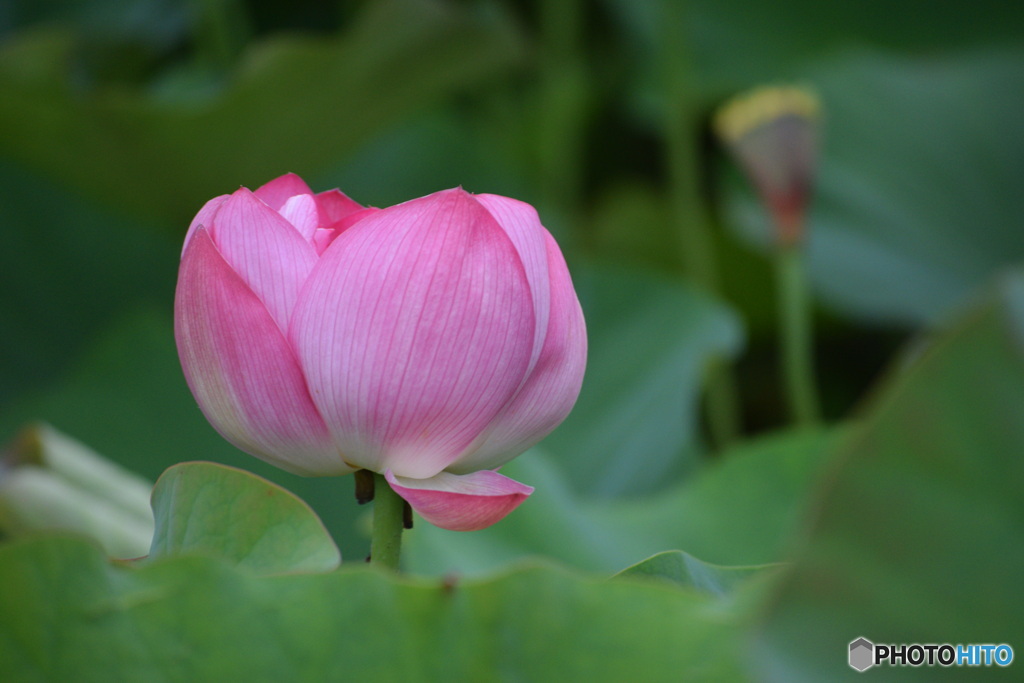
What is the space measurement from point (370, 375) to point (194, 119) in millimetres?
950

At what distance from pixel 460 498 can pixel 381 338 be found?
0.06m

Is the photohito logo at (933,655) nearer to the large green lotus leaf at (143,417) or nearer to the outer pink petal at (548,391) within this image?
the outer pink petal at (548,391)

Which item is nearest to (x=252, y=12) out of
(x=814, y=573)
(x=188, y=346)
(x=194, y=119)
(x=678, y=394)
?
(x=194, y=119)

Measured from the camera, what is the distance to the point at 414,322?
0.30m

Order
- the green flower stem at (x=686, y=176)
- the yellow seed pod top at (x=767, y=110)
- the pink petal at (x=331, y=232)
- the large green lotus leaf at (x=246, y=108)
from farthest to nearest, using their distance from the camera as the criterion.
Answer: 1. the green flower stem at (x=686, y=176)
2. the large green lotus leaf at (x=246, y=108)
3. the yellow seed pod top at (x=767, y=110)
4. the pink petal at (x=331, y=232)

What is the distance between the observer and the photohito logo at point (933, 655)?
0.77 feet

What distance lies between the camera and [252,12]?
6.30 feet

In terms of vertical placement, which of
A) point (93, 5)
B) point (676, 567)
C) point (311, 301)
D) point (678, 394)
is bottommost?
point (678, 394)

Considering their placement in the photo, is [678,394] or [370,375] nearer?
[370,375]

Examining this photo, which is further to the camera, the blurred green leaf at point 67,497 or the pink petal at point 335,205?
the blurred green leaf at point 67,497

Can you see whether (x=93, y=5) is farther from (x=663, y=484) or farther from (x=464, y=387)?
(x=464, y=387)

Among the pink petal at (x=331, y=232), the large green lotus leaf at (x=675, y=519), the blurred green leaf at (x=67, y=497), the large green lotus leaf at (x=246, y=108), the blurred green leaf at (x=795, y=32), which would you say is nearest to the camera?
the pink petal at (x=331, y=232)

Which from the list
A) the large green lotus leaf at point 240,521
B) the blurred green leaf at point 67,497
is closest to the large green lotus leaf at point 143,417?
the blurred green leaf at point 67,497

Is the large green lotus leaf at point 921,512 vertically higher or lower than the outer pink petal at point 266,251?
lower
